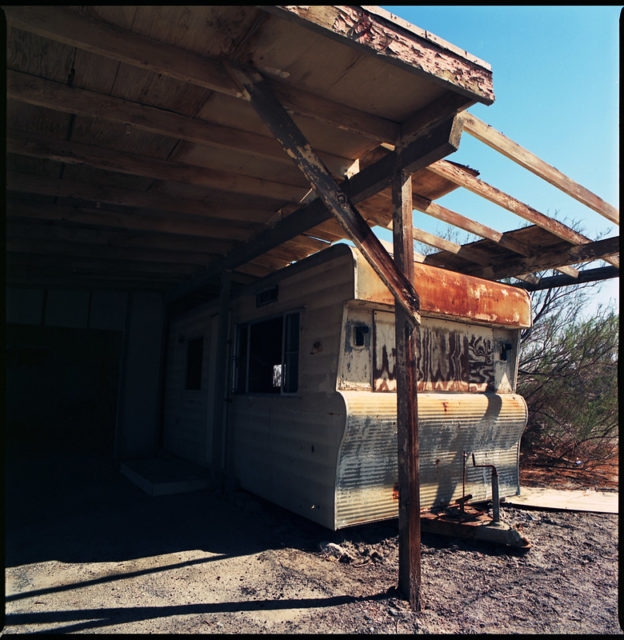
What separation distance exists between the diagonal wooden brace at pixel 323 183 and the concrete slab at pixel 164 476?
4.60m

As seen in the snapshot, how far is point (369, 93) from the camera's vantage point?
11.9 ft

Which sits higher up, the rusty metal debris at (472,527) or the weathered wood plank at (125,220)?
the weathered wood plank at (125,220)

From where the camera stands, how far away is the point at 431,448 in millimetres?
5523

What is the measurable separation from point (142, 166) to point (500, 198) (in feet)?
12.5

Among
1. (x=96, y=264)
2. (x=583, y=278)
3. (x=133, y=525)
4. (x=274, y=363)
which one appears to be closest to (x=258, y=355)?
(x=274, y=363)

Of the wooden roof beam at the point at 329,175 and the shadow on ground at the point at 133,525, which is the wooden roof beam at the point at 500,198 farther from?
the shadow on ground at the point at 133,525

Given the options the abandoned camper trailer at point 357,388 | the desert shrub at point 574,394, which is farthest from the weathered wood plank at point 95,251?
the desert shrub at point 574,394

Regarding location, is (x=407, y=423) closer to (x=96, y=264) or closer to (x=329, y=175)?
(x=329, y=175)

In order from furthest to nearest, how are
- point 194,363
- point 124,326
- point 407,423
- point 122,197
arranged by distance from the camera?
point 124,326, point 194,363, point 122,197, point 407,423

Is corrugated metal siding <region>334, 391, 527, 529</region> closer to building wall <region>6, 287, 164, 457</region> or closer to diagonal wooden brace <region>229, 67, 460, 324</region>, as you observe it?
diagonal wooden brace <region>229, 67, 460, 324</region>

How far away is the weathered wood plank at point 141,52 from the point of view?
9.12ft

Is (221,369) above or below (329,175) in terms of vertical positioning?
below

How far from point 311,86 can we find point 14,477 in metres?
7.54

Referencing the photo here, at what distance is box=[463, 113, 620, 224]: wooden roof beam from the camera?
444cm
